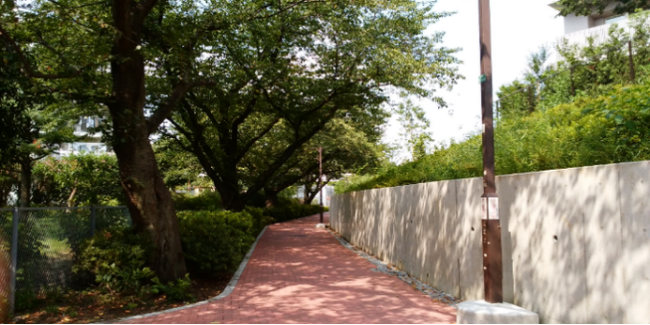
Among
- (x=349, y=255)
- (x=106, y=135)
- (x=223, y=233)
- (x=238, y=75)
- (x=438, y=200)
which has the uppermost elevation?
(x=238, y=75)

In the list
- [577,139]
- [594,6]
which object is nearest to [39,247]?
[577,139]

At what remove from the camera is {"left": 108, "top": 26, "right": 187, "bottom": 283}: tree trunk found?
873 centimetres

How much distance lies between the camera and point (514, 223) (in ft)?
20.6

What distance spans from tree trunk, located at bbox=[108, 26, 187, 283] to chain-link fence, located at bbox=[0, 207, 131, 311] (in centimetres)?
110

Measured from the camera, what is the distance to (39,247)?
777 cm

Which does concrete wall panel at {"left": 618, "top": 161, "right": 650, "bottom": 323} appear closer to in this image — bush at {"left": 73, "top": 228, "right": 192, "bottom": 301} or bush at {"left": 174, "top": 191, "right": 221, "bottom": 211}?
bush at {"left": 73, "top": 228, "right": 192, "bottom": 301}

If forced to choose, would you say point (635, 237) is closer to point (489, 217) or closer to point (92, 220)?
point (489, 217)

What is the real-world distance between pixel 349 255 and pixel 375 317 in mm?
8020

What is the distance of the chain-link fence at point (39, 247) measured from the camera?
689cm

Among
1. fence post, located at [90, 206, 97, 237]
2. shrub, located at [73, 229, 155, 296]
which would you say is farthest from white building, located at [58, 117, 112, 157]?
shrub, located at [73, 229, 155, 296]

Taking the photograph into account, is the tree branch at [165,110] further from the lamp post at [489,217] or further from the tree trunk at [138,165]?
the lamp post at [489,217]

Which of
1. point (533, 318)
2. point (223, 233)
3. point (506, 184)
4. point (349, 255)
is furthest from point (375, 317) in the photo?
point (349, 255)

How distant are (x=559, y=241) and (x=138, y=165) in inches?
279

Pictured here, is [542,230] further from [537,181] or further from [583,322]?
[583,322]
